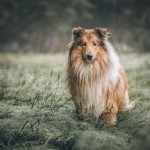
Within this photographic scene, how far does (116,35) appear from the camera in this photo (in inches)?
846

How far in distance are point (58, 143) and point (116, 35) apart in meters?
17.1

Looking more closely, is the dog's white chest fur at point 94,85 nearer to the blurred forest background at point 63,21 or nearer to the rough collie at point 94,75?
the rough collie at point 94,75

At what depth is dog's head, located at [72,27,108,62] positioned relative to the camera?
18.9 ft

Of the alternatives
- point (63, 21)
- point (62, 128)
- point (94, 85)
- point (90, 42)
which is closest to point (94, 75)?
point (94, 85)

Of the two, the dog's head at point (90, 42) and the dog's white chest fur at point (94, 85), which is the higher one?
the dog's head at point (90, 42)

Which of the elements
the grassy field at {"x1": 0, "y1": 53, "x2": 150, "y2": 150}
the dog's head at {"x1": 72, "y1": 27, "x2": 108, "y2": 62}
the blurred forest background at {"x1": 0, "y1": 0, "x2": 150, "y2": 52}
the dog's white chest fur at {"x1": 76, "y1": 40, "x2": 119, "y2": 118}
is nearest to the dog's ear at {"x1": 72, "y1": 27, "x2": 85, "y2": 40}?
the dog's head at {"x1": 72, "y1": 27, "x2": 108, "y2": 62}

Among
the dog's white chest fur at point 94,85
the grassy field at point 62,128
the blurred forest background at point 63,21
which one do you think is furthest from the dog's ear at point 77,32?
the blurred forest background at point 63,21

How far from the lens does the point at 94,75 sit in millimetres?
5863

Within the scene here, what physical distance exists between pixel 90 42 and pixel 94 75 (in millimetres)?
458

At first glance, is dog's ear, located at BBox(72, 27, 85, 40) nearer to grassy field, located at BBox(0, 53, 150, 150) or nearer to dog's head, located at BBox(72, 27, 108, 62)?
dog's head, located at BBox(72, 27, 108, 62)

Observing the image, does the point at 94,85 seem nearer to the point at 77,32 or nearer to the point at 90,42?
the point at 90,42

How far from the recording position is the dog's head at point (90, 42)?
5.75 metres

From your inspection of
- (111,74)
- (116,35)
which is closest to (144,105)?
(111,74)

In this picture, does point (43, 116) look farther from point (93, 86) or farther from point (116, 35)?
point (116, 35)
